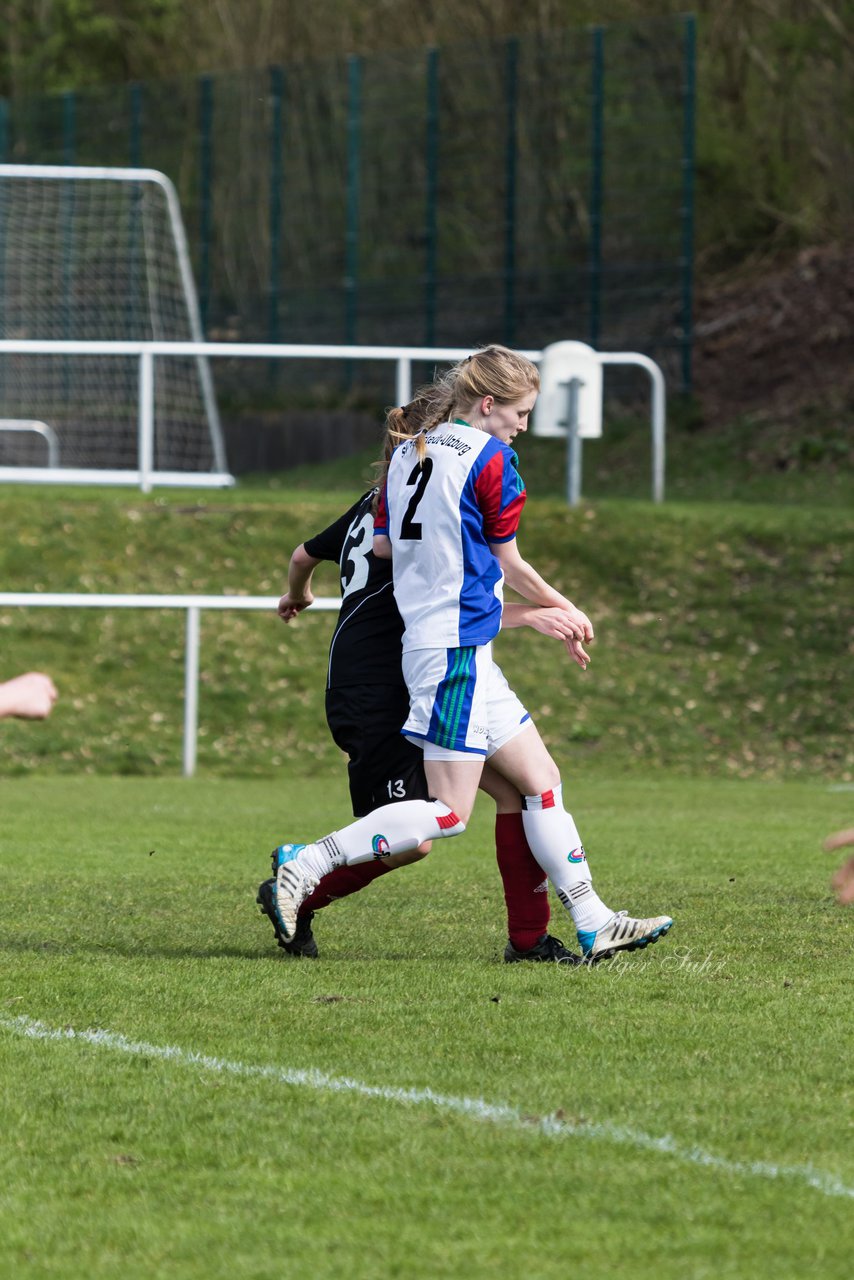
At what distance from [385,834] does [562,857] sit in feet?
1.98

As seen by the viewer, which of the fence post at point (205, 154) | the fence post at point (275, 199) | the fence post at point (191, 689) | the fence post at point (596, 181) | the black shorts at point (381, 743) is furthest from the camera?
the fence post at point (205, 154)

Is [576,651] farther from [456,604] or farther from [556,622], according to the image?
[456,604]

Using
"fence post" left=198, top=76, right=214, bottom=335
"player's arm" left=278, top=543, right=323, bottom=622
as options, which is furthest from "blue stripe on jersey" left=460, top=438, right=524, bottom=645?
"fence post" left=198, top=76, right=214, bottom=335

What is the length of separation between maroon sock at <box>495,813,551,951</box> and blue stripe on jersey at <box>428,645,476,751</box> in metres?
0.47

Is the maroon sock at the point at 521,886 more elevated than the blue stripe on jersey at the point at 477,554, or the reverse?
the blue stripe on jersey at the point at 477,554

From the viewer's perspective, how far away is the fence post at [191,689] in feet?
42.1

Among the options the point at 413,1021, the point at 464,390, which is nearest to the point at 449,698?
the point at 464,390

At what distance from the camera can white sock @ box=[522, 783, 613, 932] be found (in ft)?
20.0

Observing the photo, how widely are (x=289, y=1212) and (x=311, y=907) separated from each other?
2601 millimetres

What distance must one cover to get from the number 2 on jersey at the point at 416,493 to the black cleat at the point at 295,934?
1146 mm

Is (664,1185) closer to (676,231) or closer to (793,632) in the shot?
(793,632)

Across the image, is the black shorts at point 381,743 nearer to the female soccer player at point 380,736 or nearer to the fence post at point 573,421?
the female soccer player at point 380,736

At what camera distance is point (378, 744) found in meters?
6.09

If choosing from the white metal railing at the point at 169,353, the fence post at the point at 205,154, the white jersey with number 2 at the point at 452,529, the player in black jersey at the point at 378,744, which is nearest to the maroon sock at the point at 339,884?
the player in black jersey at the point at 378,744
